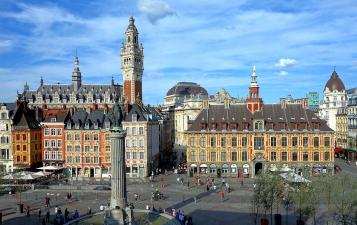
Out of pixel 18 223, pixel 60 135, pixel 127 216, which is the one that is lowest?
pixel 18 223

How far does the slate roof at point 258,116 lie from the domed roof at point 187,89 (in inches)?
3426

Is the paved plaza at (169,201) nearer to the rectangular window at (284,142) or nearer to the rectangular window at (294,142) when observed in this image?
the rectangular window at (284,142)

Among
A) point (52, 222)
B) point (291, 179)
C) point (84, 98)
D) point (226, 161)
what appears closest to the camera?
point (52, 222)

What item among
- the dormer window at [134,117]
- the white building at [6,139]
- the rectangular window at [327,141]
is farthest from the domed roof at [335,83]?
the white building at [6,139]

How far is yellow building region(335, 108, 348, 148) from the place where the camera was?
105875mm

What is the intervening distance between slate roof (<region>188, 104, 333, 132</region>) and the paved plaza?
10.2 metres

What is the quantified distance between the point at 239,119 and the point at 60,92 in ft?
188

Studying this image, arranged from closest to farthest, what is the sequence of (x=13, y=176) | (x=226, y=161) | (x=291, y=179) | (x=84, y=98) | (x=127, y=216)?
(x=127, y=216)
(x=291, y=179)
(x=13, y=176)
(x=226, y=161)
(x=84, y=98)

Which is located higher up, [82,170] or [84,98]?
[84,98]

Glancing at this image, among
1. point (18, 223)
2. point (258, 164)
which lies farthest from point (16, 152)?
point (258, 164)

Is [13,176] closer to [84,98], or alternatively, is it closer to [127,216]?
[127,216]

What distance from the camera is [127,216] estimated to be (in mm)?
31562

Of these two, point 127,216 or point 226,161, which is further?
point 226,161

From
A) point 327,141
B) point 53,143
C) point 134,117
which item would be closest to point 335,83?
point 327,141
